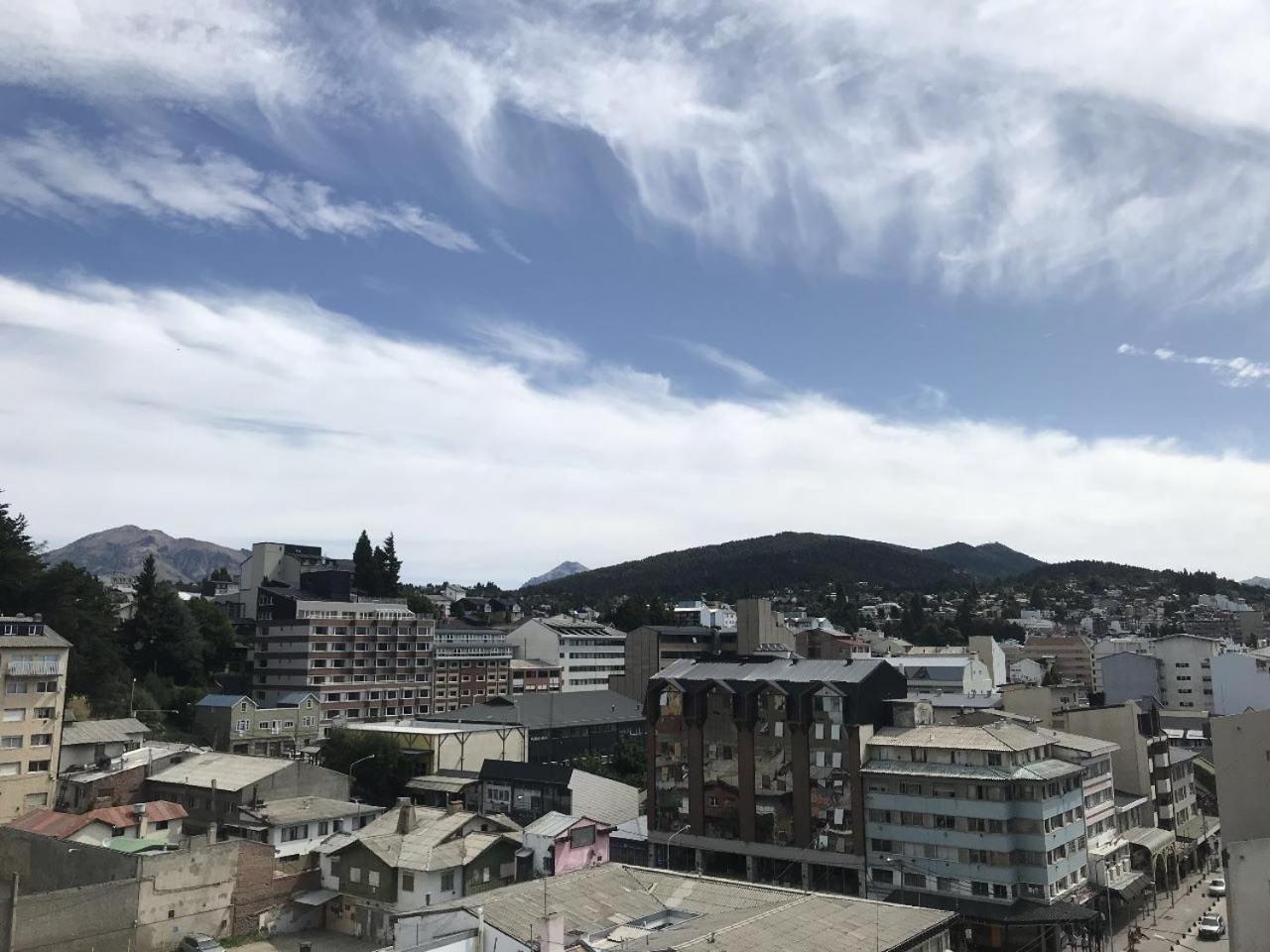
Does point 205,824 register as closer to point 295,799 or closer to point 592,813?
point 295,799

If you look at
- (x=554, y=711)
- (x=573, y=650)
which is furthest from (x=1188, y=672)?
(x=554, y=711)

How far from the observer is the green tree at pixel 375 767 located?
76125mm

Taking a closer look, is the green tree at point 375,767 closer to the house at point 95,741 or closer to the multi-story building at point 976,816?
the house at point 95,741

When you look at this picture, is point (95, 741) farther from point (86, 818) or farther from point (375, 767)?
point (375, 767)

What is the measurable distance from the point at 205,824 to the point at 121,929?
17.6m

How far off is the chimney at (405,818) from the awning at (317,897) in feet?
15.6

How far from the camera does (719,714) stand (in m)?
64.2

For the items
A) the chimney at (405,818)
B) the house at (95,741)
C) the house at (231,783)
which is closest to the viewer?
the chimney at (405,818)

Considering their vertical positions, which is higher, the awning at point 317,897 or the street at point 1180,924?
the awning at point 317,897

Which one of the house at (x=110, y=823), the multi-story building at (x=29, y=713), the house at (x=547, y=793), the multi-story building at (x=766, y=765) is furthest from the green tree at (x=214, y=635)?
the multi-story building at (x=766, y=765)

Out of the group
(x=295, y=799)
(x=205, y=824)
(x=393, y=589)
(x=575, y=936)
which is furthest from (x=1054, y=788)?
(x=393, y=589)

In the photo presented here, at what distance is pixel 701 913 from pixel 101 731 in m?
51.7

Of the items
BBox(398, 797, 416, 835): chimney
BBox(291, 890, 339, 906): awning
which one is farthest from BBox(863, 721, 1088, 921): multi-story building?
BBox(291, 890, 339, 906): awning

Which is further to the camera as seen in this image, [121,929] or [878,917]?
[121,929]
